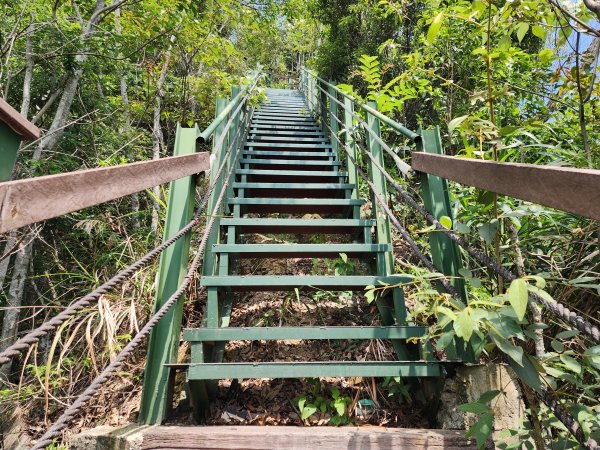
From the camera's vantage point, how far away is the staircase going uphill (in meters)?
1.47

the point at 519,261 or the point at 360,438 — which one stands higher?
the point at 519,261

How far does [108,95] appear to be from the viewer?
5246mm

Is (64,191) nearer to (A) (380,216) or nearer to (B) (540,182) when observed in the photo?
(B) (540,182)

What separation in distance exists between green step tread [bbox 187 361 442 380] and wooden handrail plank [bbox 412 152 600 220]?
2.78 ft

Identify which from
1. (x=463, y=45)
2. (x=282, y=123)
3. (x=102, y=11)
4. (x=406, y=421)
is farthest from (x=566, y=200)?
(x=282, y=123)

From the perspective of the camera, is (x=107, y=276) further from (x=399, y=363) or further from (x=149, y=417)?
(x=399, y=363)

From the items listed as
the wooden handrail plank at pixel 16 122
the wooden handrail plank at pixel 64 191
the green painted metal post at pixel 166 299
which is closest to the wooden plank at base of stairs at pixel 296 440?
the green painted metal post at pixel 166 299

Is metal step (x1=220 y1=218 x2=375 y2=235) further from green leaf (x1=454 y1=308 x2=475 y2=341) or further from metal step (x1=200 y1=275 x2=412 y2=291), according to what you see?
green leaf (x1=454 y1=308 x2=475 y2=341)

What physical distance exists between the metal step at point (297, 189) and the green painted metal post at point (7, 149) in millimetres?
2220

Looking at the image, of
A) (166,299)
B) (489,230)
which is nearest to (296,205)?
(166,299)

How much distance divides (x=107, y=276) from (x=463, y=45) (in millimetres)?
4534

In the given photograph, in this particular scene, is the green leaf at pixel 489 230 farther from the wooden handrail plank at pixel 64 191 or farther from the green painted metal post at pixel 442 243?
the wooden handrail plank at pixel 64 191

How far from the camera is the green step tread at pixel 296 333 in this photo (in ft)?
5.13

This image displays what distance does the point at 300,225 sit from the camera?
2408mm
